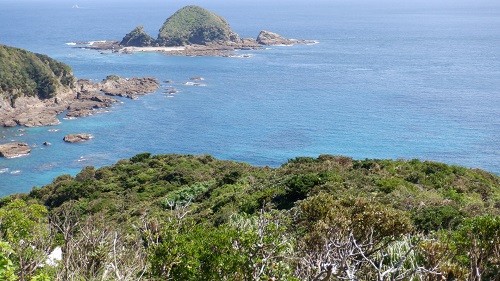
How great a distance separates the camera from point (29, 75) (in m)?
80.0

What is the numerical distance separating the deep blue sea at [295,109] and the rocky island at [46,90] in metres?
3.34

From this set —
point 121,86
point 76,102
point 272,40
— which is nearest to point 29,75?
point 76,102

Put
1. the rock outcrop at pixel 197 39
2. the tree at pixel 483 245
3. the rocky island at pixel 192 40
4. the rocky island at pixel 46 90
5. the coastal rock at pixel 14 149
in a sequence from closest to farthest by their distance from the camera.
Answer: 1. the tree at pixel 483 245
2. the coastal rock at pixel 14 149
3. the rocky island at pixel 46 90
4. the rocky island at pixel 192 40
5. the rock outcrop at pixel 197 39

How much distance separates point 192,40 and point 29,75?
64.2 m

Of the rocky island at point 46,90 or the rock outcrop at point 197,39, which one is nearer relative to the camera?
the rocky island at point 46,90

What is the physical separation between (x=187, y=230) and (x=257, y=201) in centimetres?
1080

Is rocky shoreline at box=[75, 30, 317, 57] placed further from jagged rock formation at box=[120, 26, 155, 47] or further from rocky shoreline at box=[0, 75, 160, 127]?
rocky shoreline at box=[0, 75, 160, 127]

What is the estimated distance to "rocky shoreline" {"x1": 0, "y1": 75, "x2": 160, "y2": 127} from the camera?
69.2 meters

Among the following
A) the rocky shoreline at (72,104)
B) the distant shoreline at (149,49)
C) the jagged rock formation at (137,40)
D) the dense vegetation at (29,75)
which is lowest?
the rocky shoreline at (72,104)

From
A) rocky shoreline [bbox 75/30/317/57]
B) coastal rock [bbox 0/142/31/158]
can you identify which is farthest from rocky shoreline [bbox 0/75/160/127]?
rocky shoreline [bbox 75/30/317/57]

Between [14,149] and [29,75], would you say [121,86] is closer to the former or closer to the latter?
[29,75]

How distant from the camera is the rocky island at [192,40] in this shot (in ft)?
430

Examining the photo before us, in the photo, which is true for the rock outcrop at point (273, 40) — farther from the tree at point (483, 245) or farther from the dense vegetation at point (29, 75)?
the tree at point (483, 245)

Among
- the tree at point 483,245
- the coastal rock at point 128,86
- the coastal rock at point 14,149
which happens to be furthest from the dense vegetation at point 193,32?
the tree at point 483,245
